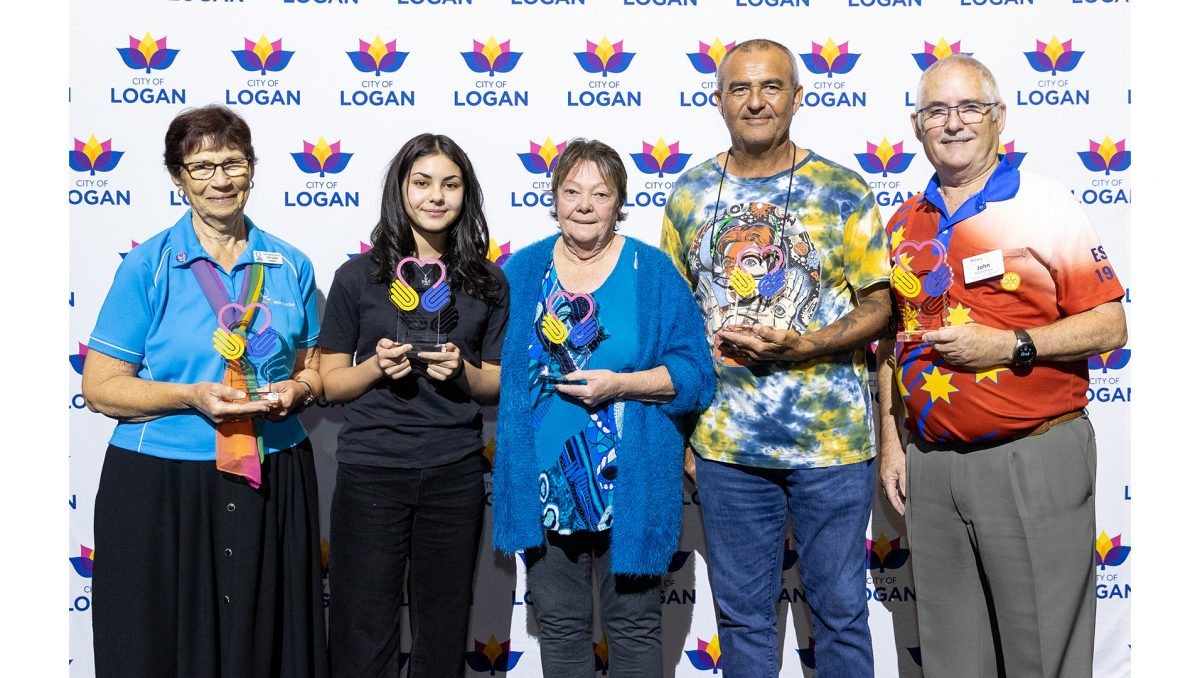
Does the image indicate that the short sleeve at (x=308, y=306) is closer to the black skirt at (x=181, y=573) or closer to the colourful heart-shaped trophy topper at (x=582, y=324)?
the black skirt at (x=181, y=573)

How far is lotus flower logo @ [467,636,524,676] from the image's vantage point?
3.61 m

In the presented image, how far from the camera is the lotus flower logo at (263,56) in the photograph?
3.47m

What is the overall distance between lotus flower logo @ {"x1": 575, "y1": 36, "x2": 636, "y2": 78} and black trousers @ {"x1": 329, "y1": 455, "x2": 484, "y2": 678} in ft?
5.29

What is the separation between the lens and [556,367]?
255cm

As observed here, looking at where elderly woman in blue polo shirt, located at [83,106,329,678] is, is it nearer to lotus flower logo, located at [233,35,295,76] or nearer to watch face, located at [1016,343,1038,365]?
lotus flower logo, located at [233,35,295,76]

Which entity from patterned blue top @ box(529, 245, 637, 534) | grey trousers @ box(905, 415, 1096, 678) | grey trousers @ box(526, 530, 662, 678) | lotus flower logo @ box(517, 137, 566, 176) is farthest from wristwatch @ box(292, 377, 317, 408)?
grey trousers @ box(905, 415, 1096, 678)

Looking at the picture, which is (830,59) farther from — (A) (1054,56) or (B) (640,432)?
(B) (640,432)

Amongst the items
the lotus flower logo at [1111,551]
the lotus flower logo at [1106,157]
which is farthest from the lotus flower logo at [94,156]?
the lotus flower logo at [1111,551]

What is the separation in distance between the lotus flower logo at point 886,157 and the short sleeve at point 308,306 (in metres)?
2.03

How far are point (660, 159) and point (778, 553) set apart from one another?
1.54 metres

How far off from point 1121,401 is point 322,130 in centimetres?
317

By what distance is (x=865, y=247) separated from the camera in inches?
103

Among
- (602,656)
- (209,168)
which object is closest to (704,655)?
(602,656)

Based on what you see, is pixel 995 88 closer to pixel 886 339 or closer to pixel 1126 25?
pixel 886 339
